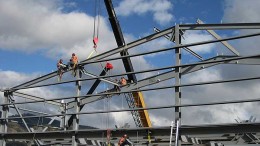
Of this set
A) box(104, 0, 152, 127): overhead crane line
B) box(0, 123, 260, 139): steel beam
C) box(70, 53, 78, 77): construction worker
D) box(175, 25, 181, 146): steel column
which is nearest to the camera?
box(0, 123, 260, 139): steel beam

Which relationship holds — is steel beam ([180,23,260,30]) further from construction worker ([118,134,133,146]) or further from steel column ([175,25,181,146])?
construction worker ([118,134,133,146])

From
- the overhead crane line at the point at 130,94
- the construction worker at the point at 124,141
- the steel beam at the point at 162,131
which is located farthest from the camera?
the overhead crane line at the point at 130,94

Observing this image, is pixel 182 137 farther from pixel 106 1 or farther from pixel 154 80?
pixel 106 1

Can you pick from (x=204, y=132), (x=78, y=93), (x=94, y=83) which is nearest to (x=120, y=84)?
(x=94, y=83)

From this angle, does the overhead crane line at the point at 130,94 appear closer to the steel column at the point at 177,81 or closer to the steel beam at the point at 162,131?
the steel beam at the point at 162,131

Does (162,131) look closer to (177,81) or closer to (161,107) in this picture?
(161,107)

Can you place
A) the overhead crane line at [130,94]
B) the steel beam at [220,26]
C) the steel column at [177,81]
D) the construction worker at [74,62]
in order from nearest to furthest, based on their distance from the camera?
the steel column at [177,81], the steel beam at [220,26], the construction worker at [74,62], the overhead crane line at [130,94]

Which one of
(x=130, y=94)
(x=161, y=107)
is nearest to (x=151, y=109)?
(x=161, y=107)

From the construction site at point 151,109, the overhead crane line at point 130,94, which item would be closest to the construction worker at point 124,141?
the construction site at point 151,109

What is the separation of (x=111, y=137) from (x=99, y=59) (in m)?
3.33

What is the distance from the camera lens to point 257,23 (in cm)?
1258

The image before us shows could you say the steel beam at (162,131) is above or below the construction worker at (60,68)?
below

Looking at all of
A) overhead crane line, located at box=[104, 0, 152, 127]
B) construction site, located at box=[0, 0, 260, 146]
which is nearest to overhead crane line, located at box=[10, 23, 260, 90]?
construction site, located at box=[0, 0, 260, 146]

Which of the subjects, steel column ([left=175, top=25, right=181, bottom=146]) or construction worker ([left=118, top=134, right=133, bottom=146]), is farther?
→ construction worker ([left=118, top=134, right=133, bottom=146])
